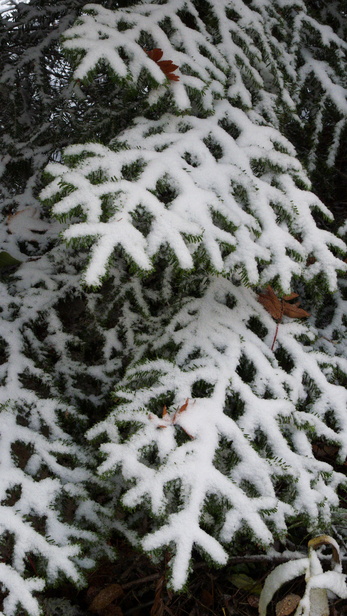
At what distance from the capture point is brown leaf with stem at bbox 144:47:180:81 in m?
1.41

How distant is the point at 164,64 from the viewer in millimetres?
1411

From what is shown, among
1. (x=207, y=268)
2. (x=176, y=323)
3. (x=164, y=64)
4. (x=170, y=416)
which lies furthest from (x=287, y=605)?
(x=164, y=64)

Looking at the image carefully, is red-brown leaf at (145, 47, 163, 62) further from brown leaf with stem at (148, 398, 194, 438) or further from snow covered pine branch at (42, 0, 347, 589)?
brown leaf with stem at (148, 398, 194, 438)

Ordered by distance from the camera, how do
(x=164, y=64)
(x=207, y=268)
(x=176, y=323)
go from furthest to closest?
(x=176, y=323) < (x=164, y=64) < (x=207, y=268)

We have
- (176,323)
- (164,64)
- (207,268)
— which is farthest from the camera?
(176,323)

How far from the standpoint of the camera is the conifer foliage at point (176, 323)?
1153 mm

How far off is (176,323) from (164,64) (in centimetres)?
84

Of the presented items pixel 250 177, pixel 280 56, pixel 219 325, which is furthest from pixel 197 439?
pixel 280 56

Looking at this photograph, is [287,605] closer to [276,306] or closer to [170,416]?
[170,416]

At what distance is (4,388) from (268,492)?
0.89 meters

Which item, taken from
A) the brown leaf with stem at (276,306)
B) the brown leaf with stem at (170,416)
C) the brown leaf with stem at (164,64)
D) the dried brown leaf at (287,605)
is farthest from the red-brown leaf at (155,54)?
the dried brown leaf at (287,605)

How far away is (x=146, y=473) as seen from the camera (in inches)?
45.8

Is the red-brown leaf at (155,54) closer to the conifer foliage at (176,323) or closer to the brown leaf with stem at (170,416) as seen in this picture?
the conifer foliage at (176,323)

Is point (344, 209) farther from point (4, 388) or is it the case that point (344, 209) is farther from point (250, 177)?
point (4, 388)
